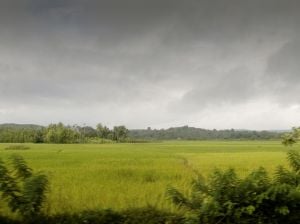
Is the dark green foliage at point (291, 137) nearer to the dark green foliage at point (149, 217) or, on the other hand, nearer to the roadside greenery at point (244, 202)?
the roadside greenery at point (244, 202)

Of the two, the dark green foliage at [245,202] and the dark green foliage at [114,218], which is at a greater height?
the dark green foliage at [245,202]

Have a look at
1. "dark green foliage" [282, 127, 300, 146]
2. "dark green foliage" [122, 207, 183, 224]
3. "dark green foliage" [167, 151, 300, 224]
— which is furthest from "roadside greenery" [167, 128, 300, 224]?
"dark green foliage" [282, 127, 300, 146]

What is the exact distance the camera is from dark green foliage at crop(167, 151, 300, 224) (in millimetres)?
6516

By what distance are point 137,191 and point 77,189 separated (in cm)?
147

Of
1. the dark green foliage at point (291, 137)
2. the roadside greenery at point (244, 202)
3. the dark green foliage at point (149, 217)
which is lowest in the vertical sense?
the dark green foliage at point (149, 217)

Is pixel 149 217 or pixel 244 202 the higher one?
pixel 244 202

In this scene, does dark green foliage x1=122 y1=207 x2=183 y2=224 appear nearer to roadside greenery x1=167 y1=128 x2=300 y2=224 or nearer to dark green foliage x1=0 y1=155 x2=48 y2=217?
roadside greenery x1=167 y1=128 x2=300 y2=224

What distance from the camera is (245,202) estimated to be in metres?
6.59

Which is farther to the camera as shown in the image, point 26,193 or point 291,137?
point 291,137

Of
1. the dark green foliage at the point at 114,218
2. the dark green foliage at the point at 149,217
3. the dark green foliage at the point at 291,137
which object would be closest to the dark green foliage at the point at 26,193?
the dark green foliage at the point at 114,218

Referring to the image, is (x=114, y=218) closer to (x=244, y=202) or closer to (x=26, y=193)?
(x=26, y=193)

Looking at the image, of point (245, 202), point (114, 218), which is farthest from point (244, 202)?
point (114, 218)

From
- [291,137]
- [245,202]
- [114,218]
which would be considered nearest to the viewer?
[245,202]

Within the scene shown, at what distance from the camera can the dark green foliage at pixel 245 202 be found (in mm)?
6516
